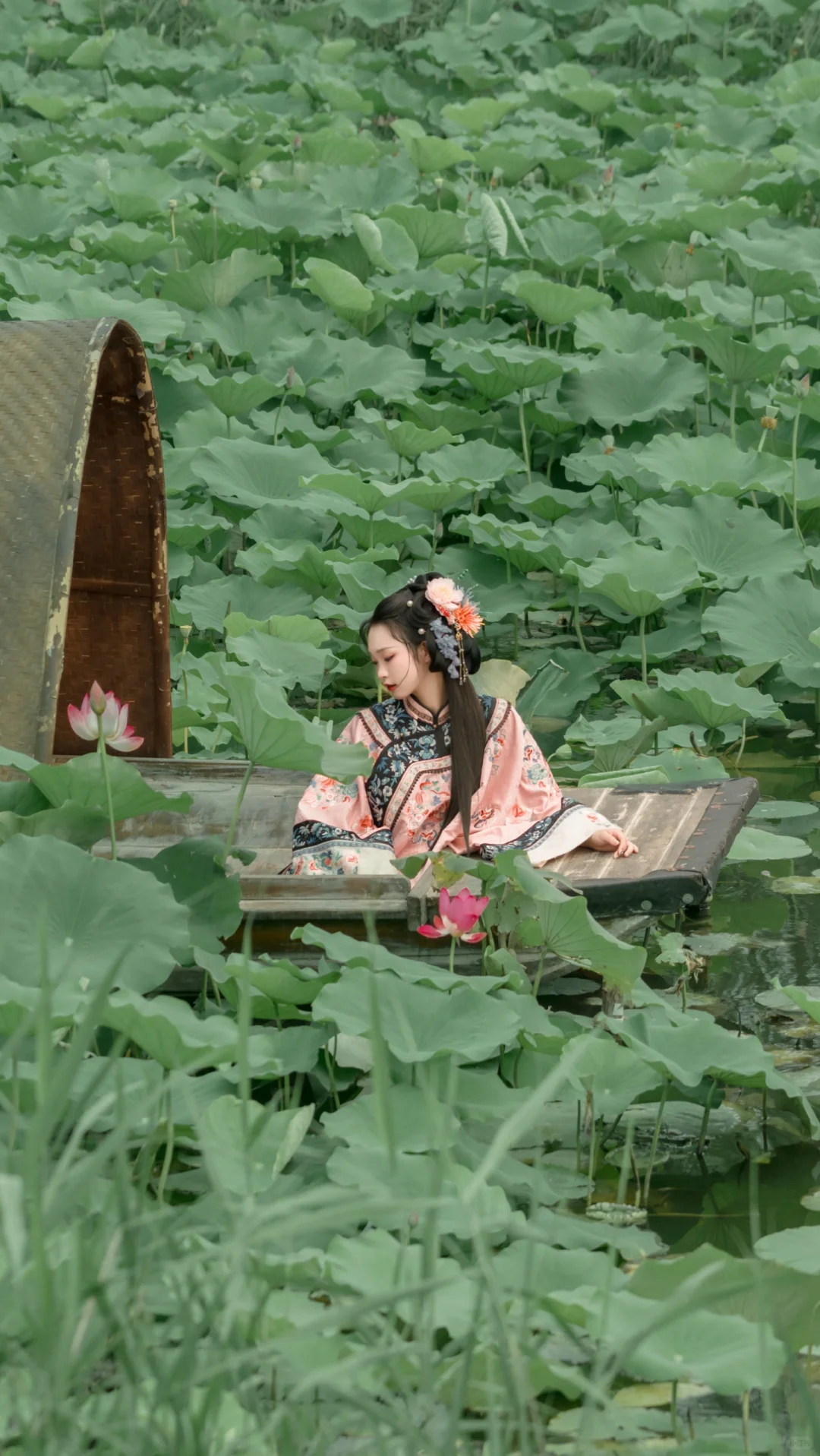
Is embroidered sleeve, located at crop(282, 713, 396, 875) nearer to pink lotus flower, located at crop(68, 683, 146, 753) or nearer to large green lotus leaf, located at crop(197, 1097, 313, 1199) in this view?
pink lotus flower, located at crop(68, 683, 146, 753)

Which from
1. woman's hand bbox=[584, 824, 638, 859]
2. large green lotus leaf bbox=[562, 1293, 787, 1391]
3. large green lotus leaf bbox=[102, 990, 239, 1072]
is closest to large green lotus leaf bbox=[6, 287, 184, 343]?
woman's hand bbox=[584, 824, 638, 859]

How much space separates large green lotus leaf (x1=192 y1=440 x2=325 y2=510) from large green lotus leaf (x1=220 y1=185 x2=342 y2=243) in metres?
1.86

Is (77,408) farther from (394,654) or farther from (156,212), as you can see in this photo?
(156,212)

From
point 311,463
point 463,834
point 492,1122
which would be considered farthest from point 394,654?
point 311,463

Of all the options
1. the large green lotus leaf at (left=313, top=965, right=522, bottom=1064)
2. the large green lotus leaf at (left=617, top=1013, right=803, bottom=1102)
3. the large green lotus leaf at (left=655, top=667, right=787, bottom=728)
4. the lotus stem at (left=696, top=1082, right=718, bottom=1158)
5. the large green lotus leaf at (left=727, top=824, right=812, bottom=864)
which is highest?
the large green lotus leaf at (left=313, top=965, right=522, bottom=1064)

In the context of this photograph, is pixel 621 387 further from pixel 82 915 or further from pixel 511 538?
pixel 82 915

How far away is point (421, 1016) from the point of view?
2193 millimetres

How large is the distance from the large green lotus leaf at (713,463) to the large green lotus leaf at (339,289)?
48.7 inches

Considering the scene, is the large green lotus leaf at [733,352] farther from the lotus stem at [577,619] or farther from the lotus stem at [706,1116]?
the lotus stem at [706,1116]

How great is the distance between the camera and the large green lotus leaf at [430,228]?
6090 millimetres

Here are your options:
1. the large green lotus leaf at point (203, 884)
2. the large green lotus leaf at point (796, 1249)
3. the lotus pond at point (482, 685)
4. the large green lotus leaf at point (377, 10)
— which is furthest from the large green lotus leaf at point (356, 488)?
the large green lotus leaf at point (377, 10)

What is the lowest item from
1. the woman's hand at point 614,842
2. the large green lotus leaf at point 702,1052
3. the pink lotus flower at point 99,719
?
the woman's hand at point 614,842

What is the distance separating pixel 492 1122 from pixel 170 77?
7579 millimetres

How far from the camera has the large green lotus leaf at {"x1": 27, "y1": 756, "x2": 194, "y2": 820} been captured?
2350 mm
